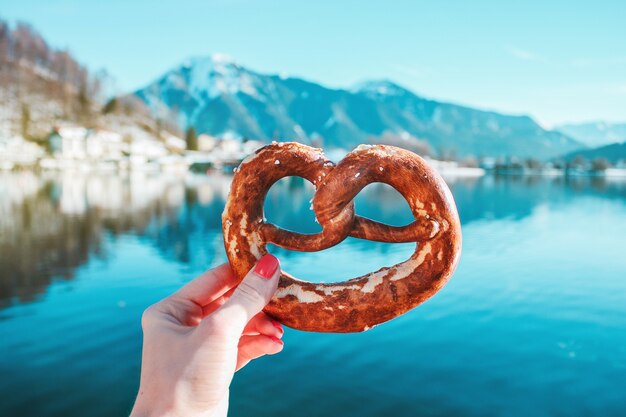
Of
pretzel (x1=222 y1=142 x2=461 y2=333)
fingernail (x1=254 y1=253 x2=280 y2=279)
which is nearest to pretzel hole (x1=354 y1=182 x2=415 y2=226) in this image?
pretzel (x1=222 y1=142 x2=461 y2=333)

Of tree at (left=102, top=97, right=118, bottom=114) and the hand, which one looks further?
tree at (left=102, top=97, right=118, bottom=114)

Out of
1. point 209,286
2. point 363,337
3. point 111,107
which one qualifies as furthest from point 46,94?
point 209,286

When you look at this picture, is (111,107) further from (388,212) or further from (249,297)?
(249,297)

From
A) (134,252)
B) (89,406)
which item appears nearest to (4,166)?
(134,252)

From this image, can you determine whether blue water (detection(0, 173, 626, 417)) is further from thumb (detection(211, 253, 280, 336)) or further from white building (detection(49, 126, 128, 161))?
white building (detection(49, 126, 128, 161))

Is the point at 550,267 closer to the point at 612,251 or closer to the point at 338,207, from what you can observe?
the point at 612,251

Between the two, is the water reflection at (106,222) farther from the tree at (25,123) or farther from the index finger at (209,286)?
the tree at (25,123)
